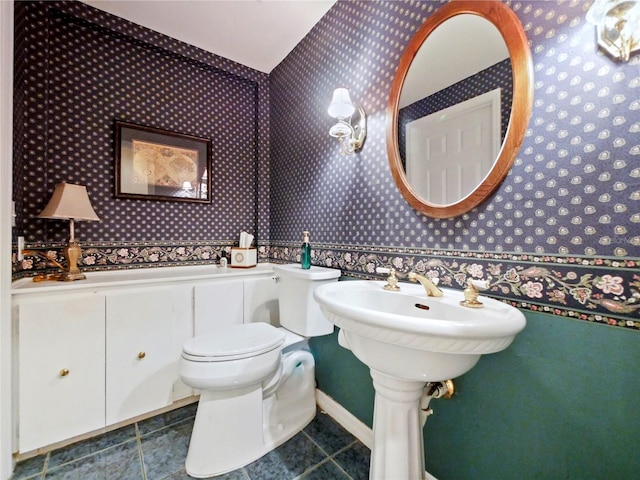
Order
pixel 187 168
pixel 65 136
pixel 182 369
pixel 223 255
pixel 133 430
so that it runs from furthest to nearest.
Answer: pixel 223 255 < pixel 187 168 < pixel 65 136 < pixel 133 430 < pixel 182 369

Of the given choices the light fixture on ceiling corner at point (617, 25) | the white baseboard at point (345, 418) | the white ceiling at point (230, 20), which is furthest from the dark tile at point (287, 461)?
the white ceiling at point (230, 20)

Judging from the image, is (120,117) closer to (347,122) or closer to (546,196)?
(347,122)

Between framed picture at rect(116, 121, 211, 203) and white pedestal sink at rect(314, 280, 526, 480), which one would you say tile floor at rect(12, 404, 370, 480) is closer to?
white pedestal sink at rect(314, 280, 526, 480)

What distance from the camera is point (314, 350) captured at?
1725 millimetres

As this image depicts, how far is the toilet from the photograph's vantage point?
3.73 feet

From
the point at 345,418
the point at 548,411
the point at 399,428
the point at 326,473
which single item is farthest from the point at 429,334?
the point at 345,418

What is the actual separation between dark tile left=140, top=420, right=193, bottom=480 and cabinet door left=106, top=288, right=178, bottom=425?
15 cm

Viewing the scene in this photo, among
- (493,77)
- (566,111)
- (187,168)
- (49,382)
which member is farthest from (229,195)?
(566,111)

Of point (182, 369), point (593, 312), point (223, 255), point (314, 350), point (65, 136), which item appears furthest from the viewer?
point (223, 255)

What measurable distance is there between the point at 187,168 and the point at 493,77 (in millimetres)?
1877

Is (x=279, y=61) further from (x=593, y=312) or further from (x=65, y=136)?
(x=593, y=312)

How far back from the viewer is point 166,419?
4.92 ft

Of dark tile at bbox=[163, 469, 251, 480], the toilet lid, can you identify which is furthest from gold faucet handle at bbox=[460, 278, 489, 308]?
dark tile at bbox=[163, 469, 251, 480]

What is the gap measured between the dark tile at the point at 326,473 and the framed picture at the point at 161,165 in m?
1.78
